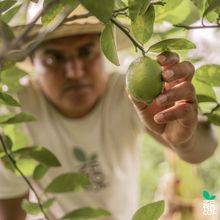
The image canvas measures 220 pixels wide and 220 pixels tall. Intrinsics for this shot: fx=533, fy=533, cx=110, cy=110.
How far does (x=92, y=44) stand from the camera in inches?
57.5

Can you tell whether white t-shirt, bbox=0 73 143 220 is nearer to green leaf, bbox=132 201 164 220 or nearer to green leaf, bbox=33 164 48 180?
green leaf, bbox=33 164 48 180

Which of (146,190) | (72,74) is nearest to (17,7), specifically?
(72,74)

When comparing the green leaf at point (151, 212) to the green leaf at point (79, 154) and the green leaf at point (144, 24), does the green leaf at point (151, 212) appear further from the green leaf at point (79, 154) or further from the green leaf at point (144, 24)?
the green leaf at point (79, 154)

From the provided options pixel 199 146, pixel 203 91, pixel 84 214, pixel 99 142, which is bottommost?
pixel 99 142

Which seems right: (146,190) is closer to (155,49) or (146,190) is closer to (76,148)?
(76,148)

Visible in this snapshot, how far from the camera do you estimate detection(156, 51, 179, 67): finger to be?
68 cm

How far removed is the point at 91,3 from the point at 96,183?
1.09 meters

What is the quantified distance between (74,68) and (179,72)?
30.3 inches

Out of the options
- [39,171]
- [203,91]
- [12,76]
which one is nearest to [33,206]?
[39,171]

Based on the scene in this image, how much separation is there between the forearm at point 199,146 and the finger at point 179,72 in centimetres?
31

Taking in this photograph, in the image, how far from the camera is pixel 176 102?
30.6 inches

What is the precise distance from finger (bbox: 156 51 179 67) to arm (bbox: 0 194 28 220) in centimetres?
69

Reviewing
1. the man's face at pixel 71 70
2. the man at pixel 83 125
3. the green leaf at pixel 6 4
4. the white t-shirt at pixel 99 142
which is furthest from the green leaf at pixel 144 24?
the white t-shirt at pixel 99 142

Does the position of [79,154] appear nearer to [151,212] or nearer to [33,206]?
[33,206]
